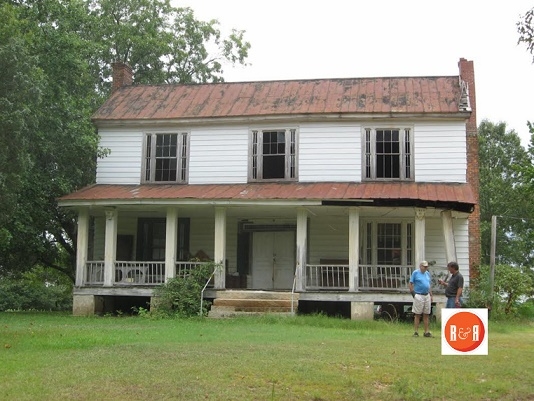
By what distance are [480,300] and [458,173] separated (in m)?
4.13

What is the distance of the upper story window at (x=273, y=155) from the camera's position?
73.3ft

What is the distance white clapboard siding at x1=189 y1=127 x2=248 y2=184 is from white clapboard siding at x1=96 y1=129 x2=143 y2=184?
6.01 feet

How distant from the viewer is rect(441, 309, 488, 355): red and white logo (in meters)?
7.04

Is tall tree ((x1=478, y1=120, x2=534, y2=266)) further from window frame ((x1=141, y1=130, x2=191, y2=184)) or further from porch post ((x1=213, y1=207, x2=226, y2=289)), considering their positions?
porch post ((x1=213, y1=207, x2=226, y2=289))

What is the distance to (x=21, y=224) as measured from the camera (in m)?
21.4

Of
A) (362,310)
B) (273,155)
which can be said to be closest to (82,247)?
(273,155)

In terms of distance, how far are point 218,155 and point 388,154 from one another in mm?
5438

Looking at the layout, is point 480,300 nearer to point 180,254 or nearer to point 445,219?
point 445,219

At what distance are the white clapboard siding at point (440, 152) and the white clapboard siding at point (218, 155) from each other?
17.9ft

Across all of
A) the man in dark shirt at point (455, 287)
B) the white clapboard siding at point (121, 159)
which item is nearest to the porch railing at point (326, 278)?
the man in dark shirt at point (455, 287)

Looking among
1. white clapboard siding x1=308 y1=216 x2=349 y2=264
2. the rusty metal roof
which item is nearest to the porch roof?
white clapboard siding x1=308 y1=216 x2=349 y2=264

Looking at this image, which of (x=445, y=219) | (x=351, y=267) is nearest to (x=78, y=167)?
(x=351, y=267)

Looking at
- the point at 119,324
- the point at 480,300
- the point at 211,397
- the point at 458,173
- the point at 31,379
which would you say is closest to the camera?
the point at 211,397

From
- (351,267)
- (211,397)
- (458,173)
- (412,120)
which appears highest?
(412,120)
